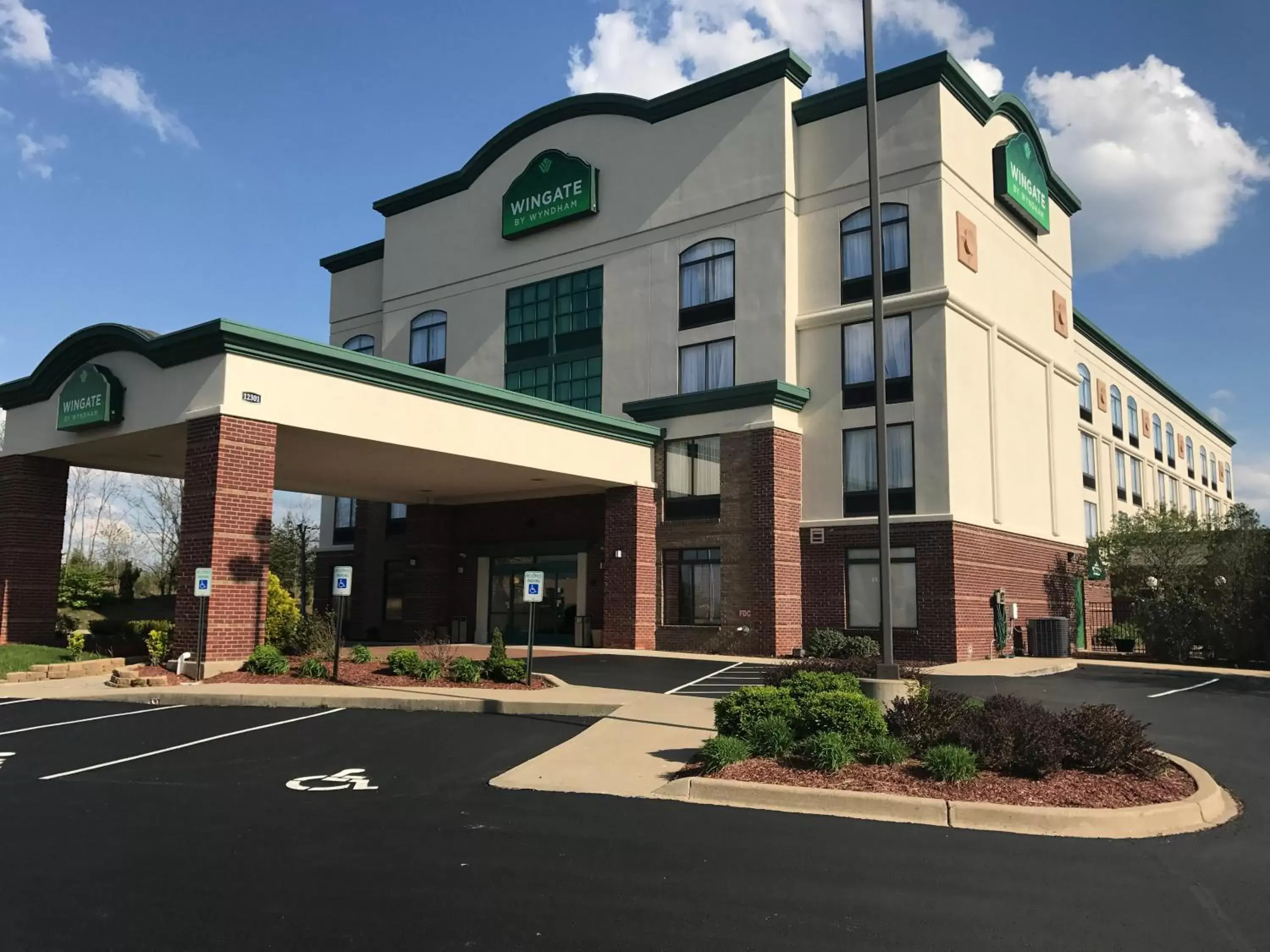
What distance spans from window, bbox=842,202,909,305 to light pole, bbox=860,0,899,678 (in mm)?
12572

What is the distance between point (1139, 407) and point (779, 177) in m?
29.5

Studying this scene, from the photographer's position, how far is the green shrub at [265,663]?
725 inches

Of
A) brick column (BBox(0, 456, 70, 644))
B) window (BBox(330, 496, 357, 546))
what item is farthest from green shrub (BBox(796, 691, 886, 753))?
window (BBox(330, 496, 357, 546))

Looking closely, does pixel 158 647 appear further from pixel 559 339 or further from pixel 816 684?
pixel 559 339

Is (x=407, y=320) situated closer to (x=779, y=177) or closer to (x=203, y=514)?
A: (x=779, y=177)

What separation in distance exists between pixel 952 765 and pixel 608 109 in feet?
92.8

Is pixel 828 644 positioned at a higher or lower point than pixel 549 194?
lower

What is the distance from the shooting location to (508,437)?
987 inches

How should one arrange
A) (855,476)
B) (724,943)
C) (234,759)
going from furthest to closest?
(855,476) < (234,759) < (724,943)

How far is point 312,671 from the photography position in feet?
58.9

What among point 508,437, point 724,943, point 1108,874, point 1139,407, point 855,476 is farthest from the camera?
point 1139,407

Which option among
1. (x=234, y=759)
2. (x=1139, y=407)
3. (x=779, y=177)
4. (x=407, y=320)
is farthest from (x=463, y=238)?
A: (x=1139, y=407)

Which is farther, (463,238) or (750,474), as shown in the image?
(463,238)

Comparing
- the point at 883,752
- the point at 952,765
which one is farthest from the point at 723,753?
the point at 952,765
